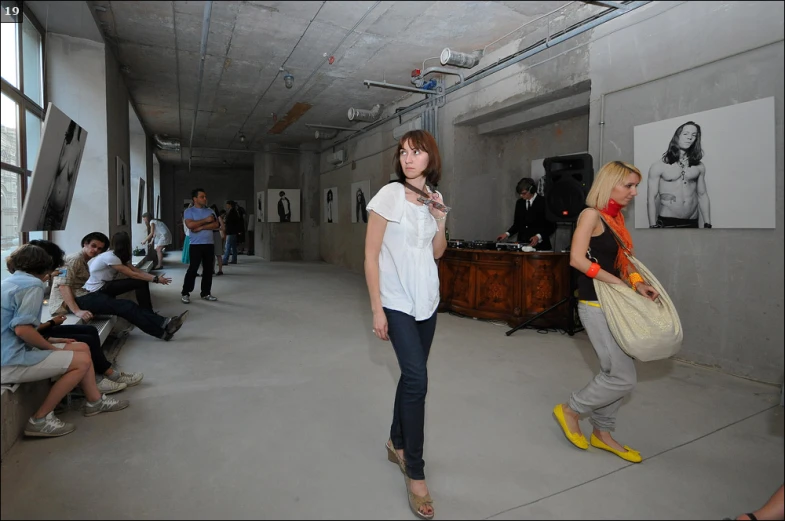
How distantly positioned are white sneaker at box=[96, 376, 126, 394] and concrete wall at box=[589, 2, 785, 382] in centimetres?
437

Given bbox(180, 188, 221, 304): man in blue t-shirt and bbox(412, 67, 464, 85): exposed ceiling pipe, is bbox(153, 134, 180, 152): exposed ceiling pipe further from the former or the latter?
bbox(412, 67, 464, 85): exposed ceiling pipe

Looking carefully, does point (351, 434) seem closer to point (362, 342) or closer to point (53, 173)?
point (362, 342)

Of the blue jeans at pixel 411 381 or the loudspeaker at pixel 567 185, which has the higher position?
the loudspeaker at pixel 567 185

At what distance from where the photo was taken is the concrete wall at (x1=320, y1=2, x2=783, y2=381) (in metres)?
3.30

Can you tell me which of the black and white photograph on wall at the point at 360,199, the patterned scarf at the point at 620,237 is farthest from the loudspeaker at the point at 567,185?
the black and white photograph on wall at the point at 360,199

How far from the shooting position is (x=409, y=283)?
1.93m

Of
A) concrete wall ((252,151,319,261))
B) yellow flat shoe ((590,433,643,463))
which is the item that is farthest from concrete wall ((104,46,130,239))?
concrete wall ((252,151,319,261))

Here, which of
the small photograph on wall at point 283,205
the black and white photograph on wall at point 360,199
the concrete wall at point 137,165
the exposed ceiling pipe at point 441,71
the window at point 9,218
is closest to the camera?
the window at point 9,218

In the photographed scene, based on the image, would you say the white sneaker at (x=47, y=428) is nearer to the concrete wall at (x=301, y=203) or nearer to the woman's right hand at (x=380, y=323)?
the woman's right hand at (x=380, y=323)

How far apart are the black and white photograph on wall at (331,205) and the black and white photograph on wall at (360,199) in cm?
123

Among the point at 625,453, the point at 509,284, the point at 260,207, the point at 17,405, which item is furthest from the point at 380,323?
the point at 260,207

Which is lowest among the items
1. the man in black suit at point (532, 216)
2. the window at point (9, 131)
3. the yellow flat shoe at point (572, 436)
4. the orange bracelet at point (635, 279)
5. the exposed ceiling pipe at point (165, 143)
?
the yellow flat shoe at point (572, 436)

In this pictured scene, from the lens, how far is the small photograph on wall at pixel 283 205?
13562 mm

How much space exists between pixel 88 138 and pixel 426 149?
5098mm
